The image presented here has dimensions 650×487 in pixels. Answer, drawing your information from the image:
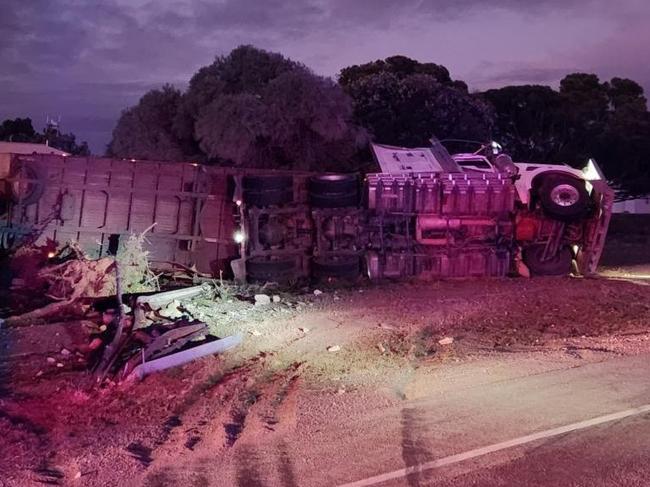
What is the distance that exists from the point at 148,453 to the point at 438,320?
5913 millimetres

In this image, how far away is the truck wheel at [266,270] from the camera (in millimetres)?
13945

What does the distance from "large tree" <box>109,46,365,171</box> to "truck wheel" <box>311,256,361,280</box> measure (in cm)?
741

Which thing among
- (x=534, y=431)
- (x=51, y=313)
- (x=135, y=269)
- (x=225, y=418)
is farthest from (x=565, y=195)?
(x=225, y=418)

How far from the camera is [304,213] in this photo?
1452 centimetres

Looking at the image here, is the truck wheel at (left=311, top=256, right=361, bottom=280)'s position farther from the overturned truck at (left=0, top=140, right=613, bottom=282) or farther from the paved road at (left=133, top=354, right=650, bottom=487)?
the paved road at (left=133, top=354, right=650, bottom=487)

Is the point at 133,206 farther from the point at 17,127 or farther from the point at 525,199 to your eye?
the point at 17,127

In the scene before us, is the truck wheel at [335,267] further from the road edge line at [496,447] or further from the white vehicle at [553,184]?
the road edge line at [496,447]

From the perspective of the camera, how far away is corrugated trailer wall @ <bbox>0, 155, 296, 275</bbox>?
14188 mm

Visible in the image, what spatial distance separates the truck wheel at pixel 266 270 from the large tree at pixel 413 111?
13.8 meters

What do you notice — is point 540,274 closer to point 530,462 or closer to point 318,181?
point 318,181

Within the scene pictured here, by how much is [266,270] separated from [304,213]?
4.67 ft

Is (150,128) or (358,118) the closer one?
(150,128)

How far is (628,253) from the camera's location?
22.2 metres

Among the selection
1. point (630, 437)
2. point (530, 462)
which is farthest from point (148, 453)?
point (630, 437)
